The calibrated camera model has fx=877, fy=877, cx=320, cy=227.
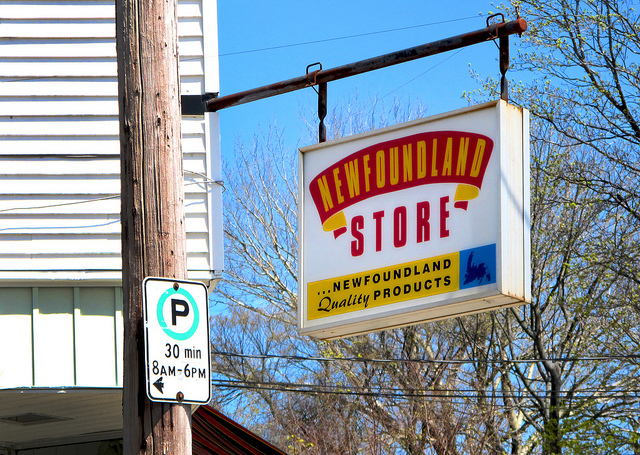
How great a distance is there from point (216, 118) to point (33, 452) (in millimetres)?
4330

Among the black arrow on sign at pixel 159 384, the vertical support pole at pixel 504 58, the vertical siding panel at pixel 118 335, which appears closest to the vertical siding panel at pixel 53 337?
the vertical siding panel at pixel 118 335

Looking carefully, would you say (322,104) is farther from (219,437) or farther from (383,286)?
(219,437)

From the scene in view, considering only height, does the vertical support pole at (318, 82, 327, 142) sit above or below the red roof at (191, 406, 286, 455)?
above

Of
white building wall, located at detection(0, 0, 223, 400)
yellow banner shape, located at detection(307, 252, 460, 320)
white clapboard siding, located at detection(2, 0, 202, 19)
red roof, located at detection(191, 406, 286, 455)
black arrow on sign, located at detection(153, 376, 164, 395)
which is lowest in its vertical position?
red roof, located at detection(191, 406, 286, 455)

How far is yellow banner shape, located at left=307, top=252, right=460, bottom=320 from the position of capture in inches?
185

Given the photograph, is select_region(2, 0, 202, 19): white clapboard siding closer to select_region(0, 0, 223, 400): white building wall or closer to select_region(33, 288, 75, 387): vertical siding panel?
select_region(0, 0, 223, 400): white building wall

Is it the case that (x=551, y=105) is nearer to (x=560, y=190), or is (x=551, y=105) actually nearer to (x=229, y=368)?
(x=560, y=190)

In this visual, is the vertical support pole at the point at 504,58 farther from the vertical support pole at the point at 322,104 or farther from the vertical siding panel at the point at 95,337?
the vertical siding panel at the point at 95,337

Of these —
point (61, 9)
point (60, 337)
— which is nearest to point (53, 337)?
point (60, 337)

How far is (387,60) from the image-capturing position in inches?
204

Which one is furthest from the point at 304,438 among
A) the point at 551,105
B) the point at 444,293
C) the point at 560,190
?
the point at 444,293

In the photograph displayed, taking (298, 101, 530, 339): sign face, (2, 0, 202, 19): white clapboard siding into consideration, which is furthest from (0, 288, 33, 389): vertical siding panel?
(298, 101, 530, 339): sign face

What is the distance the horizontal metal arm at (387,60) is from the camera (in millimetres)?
4863

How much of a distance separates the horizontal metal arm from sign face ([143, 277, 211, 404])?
2289 mm
